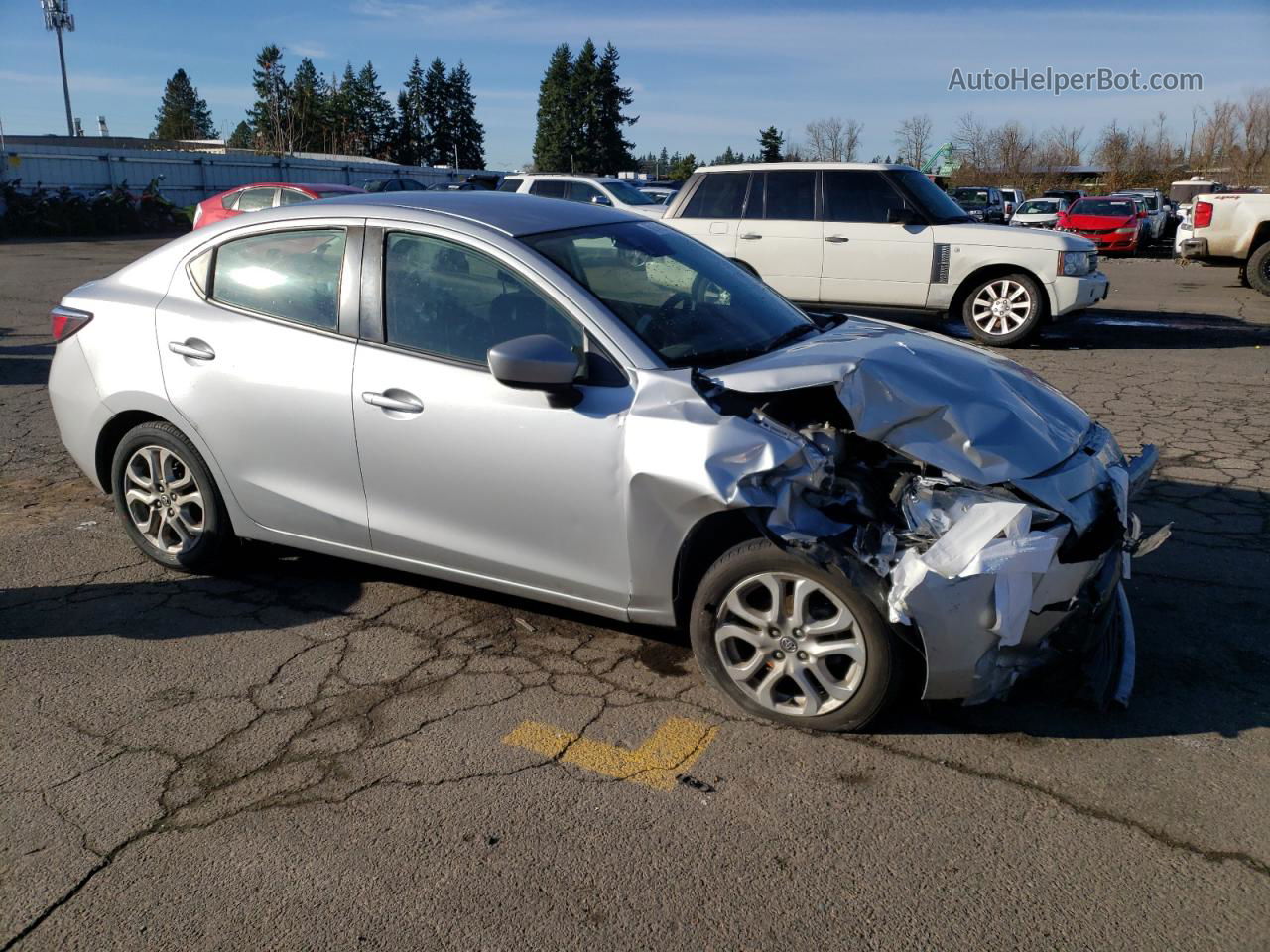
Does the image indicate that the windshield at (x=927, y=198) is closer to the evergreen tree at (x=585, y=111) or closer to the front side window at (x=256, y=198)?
the front side window at (x=256, y=198)

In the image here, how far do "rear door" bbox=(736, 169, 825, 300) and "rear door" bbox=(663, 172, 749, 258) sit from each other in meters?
0.11

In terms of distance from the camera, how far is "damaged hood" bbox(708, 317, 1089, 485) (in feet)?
11.1

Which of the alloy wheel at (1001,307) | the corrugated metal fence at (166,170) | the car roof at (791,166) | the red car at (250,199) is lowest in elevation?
the alloy wheel at (1001,307)

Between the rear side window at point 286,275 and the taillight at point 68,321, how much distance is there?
0.80 metres

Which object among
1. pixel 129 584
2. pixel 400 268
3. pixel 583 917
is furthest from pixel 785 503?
pixel 129 584

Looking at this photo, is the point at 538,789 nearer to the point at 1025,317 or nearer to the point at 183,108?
the point at 1025,317

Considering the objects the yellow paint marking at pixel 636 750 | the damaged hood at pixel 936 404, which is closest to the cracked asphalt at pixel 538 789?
the yellow paint marking at pixel 636 750

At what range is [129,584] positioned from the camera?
190 inches

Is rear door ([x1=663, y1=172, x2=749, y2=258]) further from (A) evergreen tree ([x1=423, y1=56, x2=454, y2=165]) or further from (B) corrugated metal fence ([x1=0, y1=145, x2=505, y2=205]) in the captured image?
(A) evergreen tree ([x1=423, y1=56, x2=454, y2=165])

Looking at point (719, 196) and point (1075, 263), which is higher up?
point (719, 196)

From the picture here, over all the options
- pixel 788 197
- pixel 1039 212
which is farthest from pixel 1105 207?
pixel 788 197

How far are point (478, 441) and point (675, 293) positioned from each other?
111cm

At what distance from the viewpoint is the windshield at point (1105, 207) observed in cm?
2636

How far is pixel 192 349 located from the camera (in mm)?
4453
